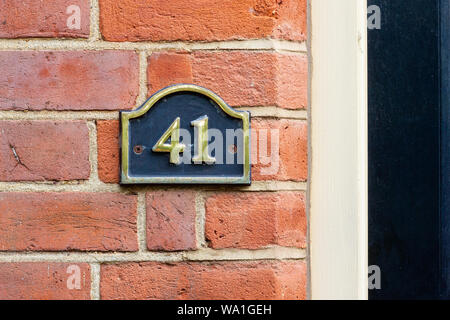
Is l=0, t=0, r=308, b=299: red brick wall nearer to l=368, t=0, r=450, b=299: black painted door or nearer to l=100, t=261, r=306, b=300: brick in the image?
l=100, t=261, r=306, b=300: brick

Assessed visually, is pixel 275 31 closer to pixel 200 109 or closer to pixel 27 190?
pixel 200 109

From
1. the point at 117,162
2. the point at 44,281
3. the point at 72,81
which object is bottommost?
the point at 44,281

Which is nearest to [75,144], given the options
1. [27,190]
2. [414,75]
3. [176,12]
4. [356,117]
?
[27,190]

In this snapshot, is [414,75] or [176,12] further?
[414,75]

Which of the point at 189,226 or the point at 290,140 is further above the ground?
the point at 290,140

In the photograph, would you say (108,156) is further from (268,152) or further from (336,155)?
(336,155)

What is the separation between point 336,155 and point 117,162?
305mm

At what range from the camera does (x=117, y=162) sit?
0.71m

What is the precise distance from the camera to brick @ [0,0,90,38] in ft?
2.36

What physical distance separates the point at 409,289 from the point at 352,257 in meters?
0.16

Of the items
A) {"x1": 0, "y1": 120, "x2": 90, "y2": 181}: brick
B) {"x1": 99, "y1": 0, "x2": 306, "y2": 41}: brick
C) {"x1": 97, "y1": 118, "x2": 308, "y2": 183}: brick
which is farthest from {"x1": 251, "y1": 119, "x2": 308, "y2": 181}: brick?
{"x1": 0, "y1": 120, "x2": 90, "y2": 181}: brick

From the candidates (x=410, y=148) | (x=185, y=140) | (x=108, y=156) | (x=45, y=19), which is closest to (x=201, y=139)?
(x=185, y=140)

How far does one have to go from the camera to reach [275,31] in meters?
0.72
